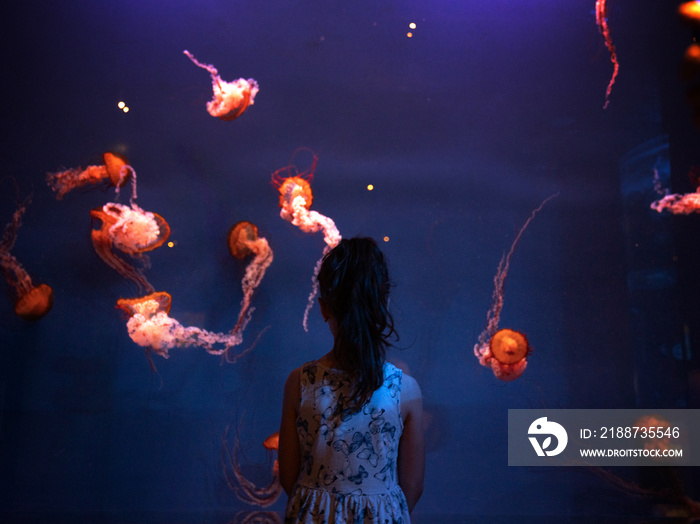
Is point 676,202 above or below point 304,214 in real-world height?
above

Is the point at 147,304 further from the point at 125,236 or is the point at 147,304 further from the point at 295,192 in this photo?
the point at 295,192

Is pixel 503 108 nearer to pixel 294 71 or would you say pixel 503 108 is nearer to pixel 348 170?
pixel 348 170

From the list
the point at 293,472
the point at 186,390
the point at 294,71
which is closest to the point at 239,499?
the point at 186,390

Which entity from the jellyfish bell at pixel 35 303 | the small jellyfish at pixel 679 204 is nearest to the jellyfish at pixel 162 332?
the jellyfish bell at pixel 35 303

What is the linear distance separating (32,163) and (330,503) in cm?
335

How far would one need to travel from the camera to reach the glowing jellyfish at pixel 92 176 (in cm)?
361

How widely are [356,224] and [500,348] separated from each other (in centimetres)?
120

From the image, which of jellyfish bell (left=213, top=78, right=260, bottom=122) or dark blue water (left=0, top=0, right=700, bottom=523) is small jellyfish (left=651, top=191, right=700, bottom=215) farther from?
jellyfish bell (left=213, top=78, right=260, bottom=122)

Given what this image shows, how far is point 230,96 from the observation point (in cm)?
368

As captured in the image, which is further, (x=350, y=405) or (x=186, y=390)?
(x=186, y=390)

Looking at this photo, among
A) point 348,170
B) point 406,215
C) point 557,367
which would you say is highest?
point 348,170

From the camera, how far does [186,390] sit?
3.49 meters

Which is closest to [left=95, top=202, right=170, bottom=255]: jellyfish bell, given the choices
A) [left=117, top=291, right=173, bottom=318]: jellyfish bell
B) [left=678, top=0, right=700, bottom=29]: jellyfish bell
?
[left=117, top=291, right=173, bottom=318]: jellyfish bell

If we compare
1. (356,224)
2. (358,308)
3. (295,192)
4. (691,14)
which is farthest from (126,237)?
(691,14)
